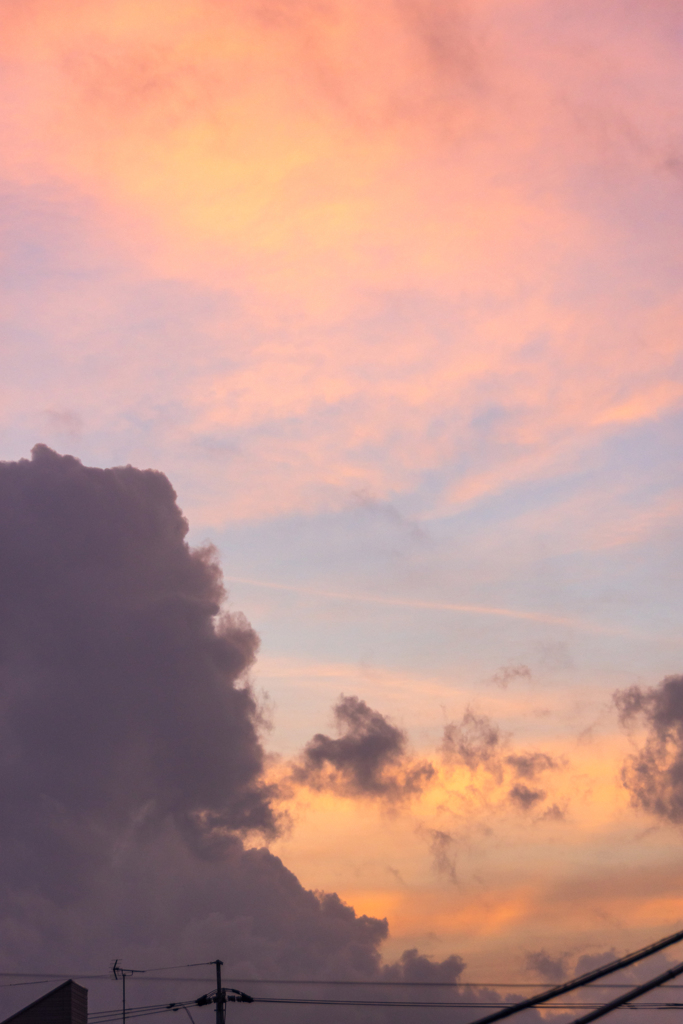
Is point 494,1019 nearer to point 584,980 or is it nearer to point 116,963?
point 584,980

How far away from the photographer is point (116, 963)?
125 metres

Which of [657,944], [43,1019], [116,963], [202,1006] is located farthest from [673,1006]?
[116,963]

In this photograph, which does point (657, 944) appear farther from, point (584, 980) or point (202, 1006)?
point (202, 1006)

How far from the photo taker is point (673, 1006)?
216 feet

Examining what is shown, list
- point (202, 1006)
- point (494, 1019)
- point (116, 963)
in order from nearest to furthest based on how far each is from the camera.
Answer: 1. point (494, 1019)
2. point (202, 1006)
3. point (116, 963)

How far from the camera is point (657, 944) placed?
2470cm

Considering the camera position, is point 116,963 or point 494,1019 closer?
point 494,1019

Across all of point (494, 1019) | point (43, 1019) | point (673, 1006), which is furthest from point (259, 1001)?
point (494, 1019)

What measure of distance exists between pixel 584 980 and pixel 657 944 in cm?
216

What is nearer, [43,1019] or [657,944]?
[657,944]

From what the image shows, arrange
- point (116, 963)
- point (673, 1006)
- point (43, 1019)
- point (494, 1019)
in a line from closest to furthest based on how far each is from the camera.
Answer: point (494, 1019), point (673, 1006), point (43, 1019), point (116, 963)

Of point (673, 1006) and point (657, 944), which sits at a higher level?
point (657, 944)

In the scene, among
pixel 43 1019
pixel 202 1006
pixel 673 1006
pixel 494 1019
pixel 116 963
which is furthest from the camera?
pixel 116 963

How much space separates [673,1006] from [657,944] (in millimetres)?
48861
